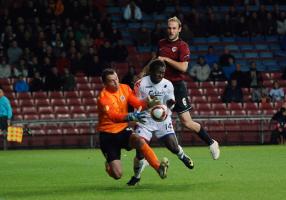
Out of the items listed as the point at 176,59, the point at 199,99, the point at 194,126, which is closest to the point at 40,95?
the point at 199,99

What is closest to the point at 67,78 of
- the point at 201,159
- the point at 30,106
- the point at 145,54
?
the point at 30,106

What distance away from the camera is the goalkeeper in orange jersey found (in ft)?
37.4

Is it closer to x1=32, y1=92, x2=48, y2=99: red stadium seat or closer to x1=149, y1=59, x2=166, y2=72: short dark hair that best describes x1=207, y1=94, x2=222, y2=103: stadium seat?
x1=32, y1=92, x2=48, y2=99: red stadium seat

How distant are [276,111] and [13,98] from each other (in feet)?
26.9

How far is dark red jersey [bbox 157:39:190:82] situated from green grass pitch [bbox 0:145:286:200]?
1.55 meters

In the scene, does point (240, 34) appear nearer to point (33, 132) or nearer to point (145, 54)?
point (145, 54)

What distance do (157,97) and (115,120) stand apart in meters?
0.94

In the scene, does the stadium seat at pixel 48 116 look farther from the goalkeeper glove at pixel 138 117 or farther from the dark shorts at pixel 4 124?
the goalkeeper glove at pixel 138 117

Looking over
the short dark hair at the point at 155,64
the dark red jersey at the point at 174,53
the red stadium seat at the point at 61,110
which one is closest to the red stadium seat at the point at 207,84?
the red stadium seat at the point at 61,110

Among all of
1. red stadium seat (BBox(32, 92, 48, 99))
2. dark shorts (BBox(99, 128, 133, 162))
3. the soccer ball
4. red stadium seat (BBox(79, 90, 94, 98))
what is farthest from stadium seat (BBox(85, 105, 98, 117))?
the soccer ball

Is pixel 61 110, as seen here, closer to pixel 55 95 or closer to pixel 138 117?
pixel 55 95

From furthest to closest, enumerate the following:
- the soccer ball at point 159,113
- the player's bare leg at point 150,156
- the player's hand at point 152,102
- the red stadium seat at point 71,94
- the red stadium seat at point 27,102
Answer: the red stadium seat at point 71,94 < the red stadium seat at point 27,102 < the player's hand at point 152,102 < the soccer ball at point 159,113 < the player's bare leg at point 150,156

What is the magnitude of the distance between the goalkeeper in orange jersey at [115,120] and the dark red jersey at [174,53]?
61.3 inches

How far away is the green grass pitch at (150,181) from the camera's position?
35.3 feet
